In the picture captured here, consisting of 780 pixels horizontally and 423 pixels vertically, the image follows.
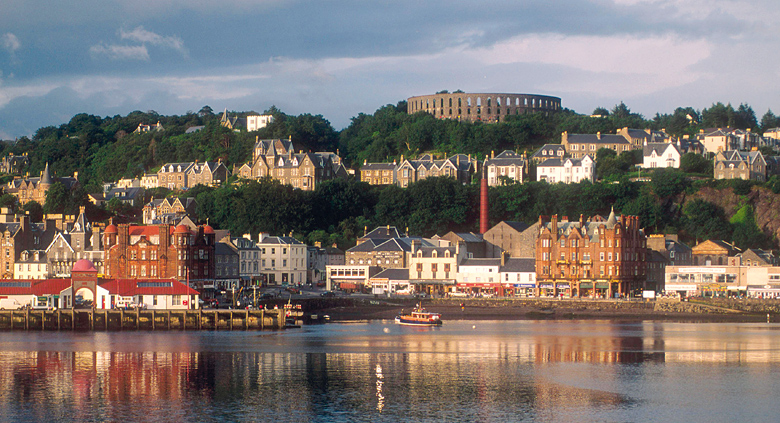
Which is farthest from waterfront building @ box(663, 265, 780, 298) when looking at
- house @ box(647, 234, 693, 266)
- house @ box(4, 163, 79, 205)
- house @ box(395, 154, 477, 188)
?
house @ box(4, 163, 79, 205)

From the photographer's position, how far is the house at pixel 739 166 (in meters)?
Result: 124

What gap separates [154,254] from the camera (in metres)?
90.3

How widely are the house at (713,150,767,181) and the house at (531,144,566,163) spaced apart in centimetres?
1932

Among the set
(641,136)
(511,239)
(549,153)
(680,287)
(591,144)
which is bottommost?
(680,287)

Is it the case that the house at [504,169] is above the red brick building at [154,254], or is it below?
above

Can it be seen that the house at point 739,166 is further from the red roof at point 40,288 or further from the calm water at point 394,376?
the red roof at point 40,288

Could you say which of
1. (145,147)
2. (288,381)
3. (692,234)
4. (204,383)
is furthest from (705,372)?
(145,147)

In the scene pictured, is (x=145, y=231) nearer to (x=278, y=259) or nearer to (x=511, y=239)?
(x=278, y=259)

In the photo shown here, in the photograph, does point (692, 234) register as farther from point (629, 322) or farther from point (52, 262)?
point (52, 262)

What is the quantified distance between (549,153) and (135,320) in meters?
71.4

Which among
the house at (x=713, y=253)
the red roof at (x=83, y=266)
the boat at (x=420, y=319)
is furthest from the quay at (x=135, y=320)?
the house at (x=713, y=253)

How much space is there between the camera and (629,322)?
84.6 m

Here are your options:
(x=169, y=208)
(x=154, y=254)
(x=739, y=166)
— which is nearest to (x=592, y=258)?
(x=739, y=166)

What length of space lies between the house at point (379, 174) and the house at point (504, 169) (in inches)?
500
